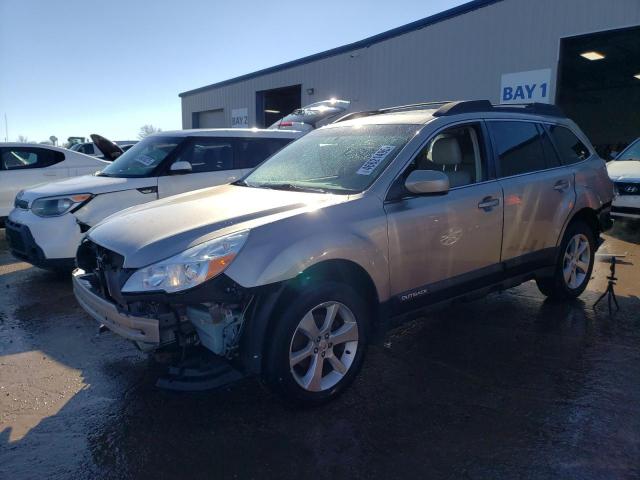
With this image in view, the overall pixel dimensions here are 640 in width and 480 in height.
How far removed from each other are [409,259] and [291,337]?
1.03 m

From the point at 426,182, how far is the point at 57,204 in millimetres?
4405

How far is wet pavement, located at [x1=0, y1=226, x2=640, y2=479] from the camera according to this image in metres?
2.56

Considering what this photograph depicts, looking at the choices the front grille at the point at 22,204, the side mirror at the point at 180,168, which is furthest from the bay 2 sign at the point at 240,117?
the front grille at the point at 22,204

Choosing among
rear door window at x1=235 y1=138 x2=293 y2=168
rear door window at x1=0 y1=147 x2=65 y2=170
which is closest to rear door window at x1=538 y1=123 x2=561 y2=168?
rear door window at x1=235 y1=138 x2=293 y2=168

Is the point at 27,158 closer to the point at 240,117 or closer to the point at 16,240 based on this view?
the point at 16,240

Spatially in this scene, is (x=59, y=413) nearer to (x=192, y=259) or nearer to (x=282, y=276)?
(x=192, y=259)

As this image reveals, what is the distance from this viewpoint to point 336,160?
12.5 feet

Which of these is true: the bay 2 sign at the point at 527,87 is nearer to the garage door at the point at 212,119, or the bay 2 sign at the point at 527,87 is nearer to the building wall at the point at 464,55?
the building wall at the point at 464,55

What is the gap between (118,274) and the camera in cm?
297

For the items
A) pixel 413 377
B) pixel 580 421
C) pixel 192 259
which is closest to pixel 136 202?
pixel 192 259

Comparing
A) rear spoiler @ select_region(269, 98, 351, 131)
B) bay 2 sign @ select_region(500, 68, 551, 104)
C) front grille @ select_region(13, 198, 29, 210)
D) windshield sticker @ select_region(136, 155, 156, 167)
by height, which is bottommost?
front grille @ select_region(13, 198, 29, 210)

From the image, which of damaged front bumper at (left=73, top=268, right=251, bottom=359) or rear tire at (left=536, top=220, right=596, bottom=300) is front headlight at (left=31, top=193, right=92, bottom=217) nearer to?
damaged front bumper at (left=73, top=268, right=251, bottom=359)

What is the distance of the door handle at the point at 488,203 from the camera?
3.83 meters

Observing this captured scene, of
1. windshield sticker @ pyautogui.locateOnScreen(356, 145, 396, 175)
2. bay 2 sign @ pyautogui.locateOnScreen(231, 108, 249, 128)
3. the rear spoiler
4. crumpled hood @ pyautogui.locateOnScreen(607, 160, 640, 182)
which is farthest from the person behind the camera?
bay 2 sign @ pyautogui.locateOnScreen(231, 108, 249, 128)
